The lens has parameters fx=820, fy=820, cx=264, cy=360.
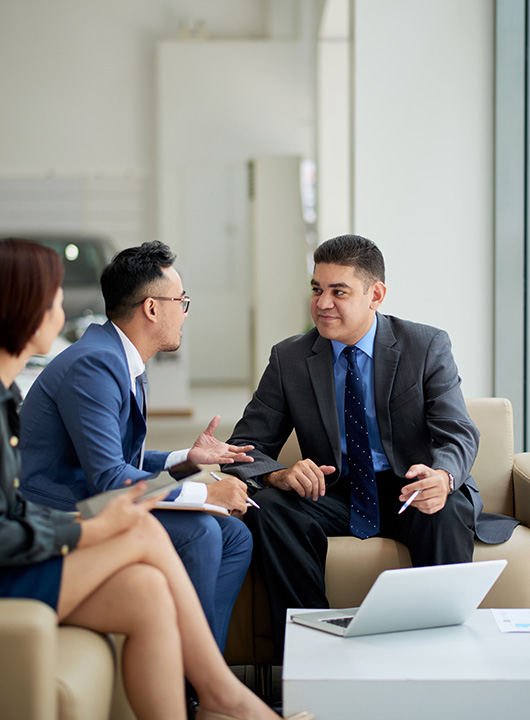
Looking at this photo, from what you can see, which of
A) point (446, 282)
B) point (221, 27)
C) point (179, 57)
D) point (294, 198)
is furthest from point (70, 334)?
point (221, 27)

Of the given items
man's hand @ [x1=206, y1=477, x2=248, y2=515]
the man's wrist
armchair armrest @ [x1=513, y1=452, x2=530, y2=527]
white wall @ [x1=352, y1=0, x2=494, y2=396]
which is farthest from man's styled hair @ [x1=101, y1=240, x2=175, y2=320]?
white wall @ [x1=352, y1=0, x2=494, y2=396]

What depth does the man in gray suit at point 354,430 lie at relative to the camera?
207 cm

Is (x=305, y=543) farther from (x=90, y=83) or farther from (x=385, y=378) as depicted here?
(x=90, y=83)

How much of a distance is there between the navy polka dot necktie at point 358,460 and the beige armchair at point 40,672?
101 cm

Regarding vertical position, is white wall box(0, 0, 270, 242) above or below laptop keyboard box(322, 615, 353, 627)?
above

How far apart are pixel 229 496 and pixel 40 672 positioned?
2.54ft

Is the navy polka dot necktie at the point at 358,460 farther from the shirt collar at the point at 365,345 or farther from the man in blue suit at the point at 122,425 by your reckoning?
the man in blue suit at the point at 122,425

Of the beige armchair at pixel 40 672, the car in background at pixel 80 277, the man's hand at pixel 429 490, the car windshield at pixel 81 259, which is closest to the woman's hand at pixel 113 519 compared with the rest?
the beige armchair at pixel 40 672

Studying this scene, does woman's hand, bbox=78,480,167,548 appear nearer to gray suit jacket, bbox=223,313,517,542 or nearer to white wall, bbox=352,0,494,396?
gray suit jacket, bbox=223,313,517,542

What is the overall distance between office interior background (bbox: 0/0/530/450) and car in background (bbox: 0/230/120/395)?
30.5 inches

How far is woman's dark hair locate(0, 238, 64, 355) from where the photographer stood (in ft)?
4.59

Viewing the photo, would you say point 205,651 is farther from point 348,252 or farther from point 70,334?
point 70,334

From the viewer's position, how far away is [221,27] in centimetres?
873

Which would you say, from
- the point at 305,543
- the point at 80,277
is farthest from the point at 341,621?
the point at 80,277
